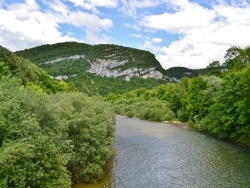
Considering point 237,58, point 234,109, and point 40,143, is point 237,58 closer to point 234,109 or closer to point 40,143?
point 234,109

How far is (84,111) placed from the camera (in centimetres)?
3262

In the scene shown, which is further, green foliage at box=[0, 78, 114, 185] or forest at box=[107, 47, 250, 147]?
forest at box=[107, 47, 250, 147]

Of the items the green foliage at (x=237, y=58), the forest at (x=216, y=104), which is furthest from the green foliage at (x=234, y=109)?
the green foliage at (x=237, y=58)

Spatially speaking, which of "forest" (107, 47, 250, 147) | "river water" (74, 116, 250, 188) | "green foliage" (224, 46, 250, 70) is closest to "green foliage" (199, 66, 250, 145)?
"forest" (107, 47, 250, 147)

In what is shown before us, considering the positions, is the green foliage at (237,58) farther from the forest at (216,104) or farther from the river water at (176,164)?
the river water at (176,164)

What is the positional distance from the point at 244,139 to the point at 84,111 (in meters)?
34.8

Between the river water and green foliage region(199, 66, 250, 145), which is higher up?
green foliage region(199, 66, 250, 145)

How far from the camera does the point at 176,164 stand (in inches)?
1566

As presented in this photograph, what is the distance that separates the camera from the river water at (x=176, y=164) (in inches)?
1250

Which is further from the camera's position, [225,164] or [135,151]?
[135,151]

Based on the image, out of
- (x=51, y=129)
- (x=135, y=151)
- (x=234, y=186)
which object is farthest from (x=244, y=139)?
(x=51, y=129)

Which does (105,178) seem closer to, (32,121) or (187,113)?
(32,121)

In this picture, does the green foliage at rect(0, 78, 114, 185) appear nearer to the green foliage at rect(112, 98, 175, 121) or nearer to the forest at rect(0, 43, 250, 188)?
the forest at rect(0, 43, 250, 188)

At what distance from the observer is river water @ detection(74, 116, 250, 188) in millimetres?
31750
